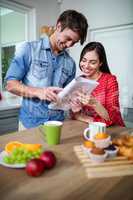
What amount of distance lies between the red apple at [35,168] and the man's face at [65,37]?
0.91 meters

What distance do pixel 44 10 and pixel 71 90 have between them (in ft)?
8.22

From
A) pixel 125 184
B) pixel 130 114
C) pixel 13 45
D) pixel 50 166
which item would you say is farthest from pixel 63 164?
pixel 13 45

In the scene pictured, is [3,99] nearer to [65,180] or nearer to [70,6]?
[70,6]

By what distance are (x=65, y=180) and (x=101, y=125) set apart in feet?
1.49

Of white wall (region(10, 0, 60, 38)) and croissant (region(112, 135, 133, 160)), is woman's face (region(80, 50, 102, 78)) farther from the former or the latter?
white wall (region(10, 0, 60, 38))

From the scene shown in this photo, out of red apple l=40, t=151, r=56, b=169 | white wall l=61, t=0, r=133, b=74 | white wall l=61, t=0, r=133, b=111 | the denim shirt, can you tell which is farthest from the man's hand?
white wall l=61, t=0, r=133, b=74

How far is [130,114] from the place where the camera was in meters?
3.21

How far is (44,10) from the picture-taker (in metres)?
3.48

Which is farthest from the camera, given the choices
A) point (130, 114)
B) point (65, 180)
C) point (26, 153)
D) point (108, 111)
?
point (130, 114)

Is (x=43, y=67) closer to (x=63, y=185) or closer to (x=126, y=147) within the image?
(x=126, y=147)

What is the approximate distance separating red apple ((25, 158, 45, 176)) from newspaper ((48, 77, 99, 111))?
22.6 inches

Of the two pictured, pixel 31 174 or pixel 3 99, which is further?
pixel 3 99

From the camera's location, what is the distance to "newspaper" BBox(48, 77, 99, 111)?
1309mm

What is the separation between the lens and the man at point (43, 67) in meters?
1.44
